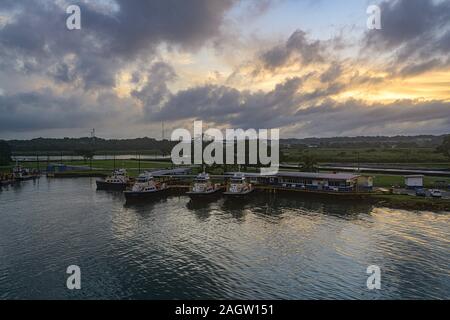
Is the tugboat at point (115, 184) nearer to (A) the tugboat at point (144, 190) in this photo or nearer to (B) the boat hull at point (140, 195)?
(A) the tugboat at point (144, 190)

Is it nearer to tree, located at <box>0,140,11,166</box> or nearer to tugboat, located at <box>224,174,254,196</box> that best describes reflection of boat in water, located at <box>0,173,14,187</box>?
tree, located at <box>0,140,11,166</box>

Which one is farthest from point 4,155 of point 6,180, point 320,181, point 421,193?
point 421,193

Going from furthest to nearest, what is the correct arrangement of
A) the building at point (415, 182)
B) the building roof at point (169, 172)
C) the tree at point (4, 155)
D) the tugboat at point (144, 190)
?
the tree at point (4, 155) < the building roof at point (169, 172) < the tugboat at point (144, 190) < the building at point (415, 182)

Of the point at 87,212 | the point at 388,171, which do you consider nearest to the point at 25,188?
the point at 87,212

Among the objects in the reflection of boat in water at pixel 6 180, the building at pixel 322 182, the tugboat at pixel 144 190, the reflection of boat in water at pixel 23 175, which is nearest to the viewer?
the building at pixel 322 182

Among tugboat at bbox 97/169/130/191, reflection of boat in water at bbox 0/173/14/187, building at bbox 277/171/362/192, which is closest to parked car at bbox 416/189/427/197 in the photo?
building at bbox 277/171/362/192

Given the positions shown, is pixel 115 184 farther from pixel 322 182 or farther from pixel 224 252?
pixel 224 252

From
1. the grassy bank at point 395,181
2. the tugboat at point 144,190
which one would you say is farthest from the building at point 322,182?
the tugboat at point 144,190
